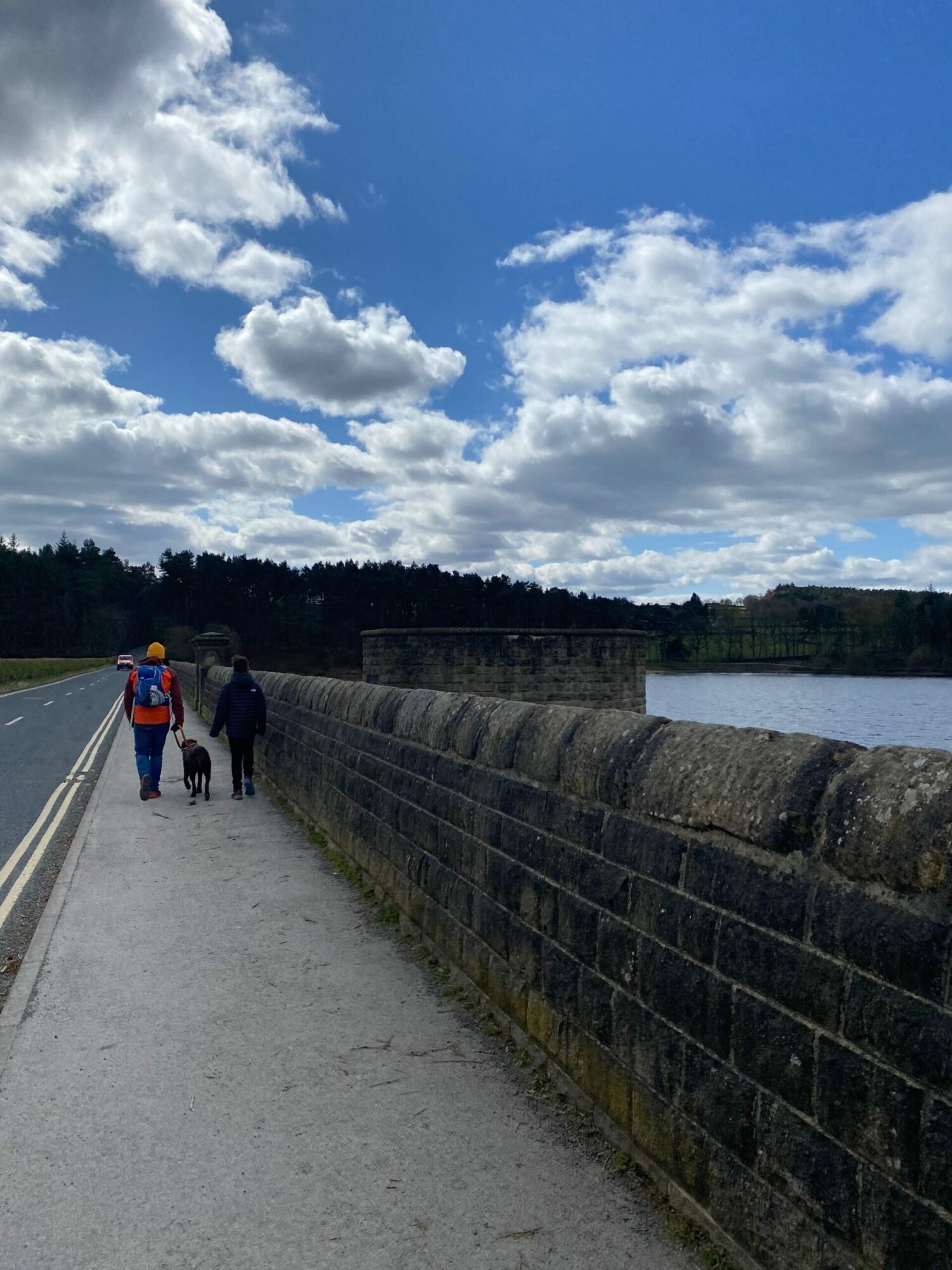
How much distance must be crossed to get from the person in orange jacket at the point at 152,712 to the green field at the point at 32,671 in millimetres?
33034

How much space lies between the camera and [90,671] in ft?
225

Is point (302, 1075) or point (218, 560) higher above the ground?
point (218, 560)

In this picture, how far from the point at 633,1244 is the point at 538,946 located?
122 centimetres

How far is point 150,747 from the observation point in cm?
1046

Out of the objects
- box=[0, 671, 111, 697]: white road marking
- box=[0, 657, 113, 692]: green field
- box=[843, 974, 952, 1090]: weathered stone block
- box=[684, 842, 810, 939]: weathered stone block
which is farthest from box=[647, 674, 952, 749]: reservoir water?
box=[0, 657, 113, 692]: green field

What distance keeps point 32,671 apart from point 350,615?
139 ft

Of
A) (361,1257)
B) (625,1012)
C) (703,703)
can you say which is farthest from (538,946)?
(703,703)

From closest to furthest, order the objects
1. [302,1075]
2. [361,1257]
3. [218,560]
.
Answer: [361,1257] < [302,1075] < [218,560]

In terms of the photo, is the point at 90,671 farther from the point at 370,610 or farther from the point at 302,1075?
the point at 302,1075

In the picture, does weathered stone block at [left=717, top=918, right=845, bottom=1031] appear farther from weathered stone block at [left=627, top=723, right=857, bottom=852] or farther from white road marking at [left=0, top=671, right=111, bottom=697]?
white road marking at [left=0, top=671, right=111, bottom=697]

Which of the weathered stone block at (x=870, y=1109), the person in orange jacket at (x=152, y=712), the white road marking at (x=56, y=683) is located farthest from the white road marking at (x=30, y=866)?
the white road marking at (x=56, y=683)

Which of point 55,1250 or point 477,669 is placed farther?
point 477,669

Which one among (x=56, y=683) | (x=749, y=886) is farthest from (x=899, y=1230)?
(x=56, y=683)

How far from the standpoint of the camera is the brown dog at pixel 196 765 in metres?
10.3
